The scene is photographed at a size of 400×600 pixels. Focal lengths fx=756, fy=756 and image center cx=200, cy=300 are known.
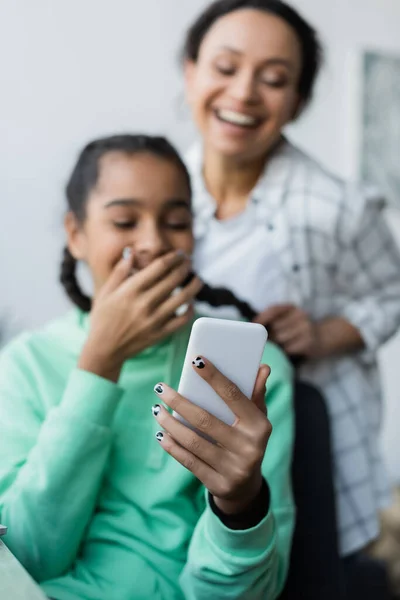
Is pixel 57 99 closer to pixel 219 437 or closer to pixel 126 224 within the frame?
pixel 126 224

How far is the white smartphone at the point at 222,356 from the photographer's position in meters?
0.50

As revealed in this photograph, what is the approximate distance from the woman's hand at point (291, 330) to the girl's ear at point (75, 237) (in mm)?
256

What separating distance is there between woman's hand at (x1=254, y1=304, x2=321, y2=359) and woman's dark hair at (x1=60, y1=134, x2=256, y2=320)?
0.33 ft

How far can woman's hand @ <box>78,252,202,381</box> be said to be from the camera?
0.71 m

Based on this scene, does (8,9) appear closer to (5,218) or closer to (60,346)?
(5,218)

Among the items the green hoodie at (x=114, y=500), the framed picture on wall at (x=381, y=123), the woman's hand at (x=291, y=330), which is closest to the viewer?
the green hoodie at (x=114, y=500)

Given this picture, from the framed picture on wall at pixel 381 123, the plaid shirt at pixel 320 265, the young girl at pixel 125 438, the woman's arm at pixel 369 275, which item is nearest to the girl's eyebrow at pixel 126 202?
the young girl at pixel 125 438

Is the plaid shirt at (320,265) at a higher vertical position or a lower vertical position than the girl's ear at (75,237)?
lower

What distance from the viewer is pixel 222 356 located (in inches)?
19.9

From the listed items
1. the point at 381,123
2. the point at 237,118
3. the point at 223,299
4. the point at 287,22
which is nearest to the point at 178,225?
the point at 223,299

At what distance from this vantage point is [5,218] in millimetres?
1077

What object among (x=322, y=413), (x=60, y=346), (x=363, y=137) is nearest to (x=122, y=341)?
(x=60, y=346)

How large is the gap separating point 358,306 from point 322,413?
0.89ft

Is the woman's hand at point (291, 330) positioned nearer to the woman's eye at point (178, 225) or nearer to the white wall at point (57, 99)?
the woman's eye at point (178, 225)
